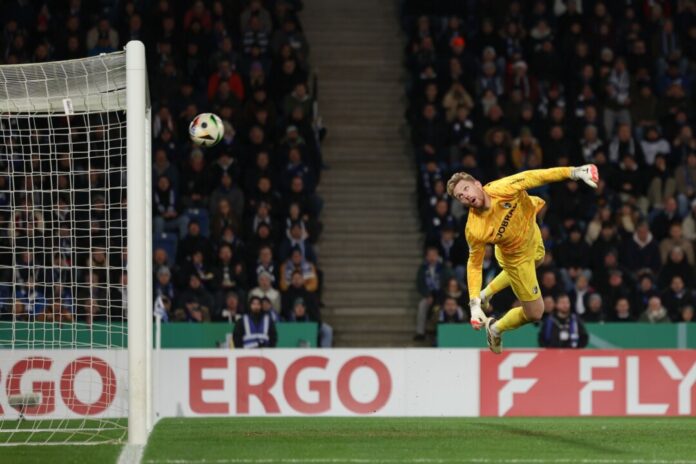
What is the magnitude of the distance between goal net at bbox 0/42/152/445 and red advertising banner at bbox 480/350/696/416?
4663mm

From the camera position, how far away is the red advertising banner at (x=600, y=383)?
57.6ft

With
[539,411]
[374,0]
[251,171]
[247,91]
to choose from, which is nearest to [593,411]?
[539,411]

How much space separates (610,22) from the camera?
81.4ft

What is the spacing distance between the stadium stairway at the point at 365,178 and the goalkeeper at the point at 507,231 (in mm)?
7888

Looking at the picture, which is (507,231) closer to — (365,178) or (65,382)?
(65,382)

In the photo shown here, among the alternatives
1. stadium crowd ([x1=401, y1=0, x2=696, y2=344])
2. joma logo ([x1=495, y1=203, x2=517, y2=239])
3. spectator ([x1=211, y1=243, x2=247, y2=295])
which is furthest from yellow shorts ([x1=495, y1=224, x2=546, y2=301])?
spectator ([x1=211, y1=243, x2=247, y2=295])

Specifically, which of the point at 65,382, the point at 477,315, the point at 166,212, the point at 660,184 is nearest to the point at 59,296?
the point at 65,382

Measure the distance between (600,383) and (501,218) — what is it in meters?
5.39

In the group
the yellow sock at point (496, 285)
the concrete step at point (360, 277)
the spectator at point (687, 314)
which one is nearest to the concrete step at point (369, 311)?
the concrete step at point (360, 277)

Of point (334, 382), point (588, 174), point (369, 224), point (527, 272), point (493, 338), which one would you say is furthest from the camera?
point (369, 224)

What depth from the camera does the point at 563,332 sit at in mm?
18984

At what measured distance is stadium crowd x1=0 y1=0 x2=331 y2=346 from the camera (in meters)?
20.3

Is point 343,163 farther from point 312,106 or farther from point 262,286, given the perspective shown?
point 262,286

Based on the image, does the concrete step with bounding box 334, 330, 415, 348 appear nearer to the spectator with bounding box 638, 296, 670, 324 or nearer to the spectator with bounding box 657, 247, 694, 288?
the spectator with bounding box 638, 296, 670, 324
